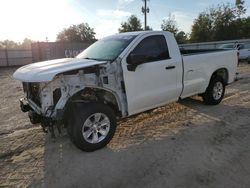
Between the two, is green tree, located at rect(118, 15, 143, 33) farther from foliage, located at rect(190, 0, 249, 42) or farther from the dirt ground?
the dirt ground

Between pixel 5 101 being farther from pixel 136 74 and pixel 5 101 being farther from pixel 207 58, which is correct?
pixel 207 58

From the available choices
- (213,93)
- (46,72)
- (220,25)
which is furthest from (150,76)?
(220,25)

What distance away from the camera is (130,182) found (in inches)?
140

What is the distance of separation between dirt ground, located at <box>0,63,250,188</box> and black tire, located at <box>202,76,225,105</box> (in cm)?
70

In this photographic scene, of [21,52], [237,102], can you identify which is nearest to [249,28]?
[21,52]

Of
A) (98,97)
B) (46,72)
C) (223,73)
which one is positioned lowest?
(98,97)

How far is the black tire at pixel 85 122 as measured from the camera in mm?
4301

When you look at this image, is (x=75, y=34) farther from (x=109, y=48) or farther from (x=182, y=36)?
(x=109, y=48)

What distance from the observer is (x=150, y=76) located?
16.8ft

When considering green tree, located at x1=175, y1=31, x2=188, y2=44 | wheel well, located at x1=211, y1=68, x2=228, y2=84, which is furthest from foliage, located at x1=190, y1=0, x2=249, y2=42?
wheel well, located at x1=211, y1=68, x2=228, y2=84

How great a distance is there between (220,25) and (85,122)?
4842 cm

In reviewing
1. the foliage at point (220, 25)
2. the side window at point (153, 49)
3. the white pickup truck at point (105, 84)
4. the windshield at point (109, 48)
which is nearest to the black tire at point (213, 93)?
the white pickup truck at point (105, 84)

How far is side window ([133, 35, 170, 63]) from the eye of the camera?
5109 mm

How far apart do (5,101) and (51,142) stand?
479 cm
